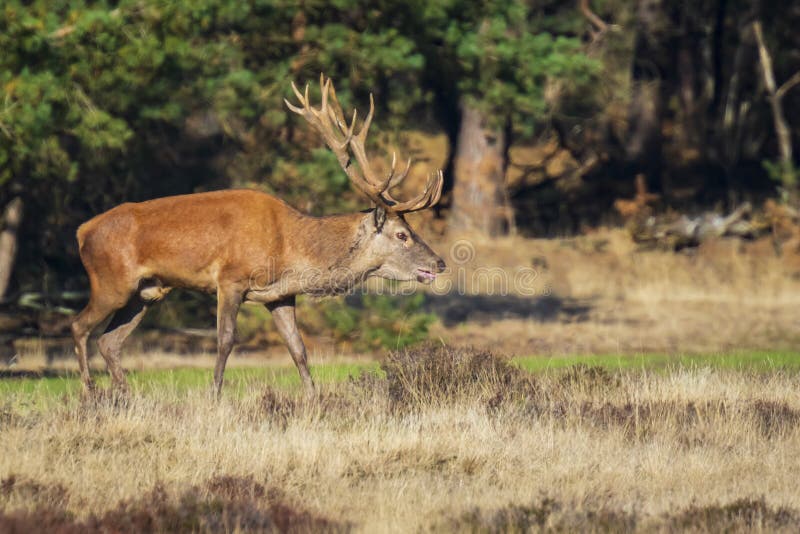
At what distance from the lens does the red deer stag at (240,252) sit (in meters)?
13.9

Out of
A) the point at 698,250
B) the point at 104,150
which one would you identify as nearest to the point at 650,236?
the point at 698,250

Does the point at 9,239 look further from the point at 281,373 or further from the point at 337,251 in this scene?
the point at 337,251

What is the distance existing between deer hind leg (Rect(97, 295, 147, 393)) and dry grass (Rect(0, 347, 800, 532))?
5.67 ft

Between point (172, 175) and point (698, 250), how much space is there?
39.1ft

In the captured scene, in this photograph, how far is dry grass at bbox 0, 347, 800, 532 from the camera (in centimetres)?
846

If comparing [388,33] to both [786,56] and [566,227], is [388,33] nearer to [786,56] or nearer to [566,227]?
[566,227]

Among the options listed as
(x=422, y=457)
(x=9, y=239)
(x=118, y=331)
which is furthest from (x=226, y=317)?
(x=9, y=239)

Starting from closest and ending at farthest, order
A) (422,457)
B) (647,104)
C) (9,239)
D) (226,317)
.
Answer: (422,457)
(226,317)
(9,239)
(647,104)

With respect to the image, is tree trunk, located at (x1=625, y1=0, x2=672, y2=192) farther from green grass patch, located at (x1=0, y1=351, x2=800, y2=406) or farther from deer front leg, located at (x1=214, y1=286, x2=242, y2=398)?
deer front leg, located at (x1=214, y1=286, x2=242, y2=398)

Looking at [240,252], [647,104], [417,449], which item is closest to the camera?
[417,449]

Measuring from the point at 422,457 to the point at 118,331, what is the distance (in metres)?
5.26

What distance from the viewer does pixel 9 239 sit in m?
20.5

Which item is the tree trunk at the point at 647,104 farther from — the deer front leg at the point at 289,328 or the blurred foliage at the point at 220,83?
the deer front leg at the point at 289,328

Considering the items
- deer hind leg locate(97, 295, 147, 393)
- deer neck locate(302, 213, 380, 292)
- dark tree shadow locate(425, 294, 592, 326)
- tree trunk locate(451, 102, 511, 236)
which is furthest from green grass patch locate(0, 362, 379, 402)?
tree trunk locate(451, 102, 511, 236)
